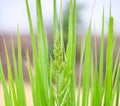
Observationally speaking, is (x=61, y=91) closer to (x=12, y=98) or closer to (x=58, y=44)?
(x=58, y=44)

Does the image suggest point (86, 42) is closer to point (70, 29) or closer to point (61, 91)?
point (70, 29)

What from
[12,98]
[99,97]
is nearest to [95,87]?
[99,97]

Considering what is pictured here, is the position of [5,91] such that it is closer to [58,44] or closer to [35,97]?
[35,97]

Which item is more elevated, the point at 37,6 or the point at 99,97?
the point at 37,6

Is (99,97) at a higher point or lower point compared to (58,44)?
lower

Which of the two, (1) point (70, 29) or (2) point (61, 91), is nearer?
(2) point (61, 91)

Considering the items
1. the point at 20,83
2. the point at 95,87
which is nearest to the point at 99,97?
the point at 95,87

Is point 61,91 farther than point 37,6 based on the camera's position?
No
